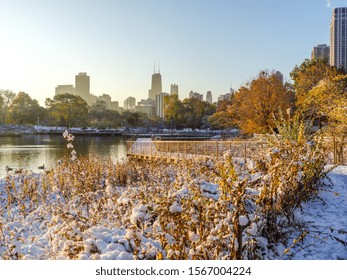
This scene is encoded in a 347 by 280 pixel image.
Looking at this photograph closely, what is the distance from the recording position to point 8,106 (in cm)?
6912

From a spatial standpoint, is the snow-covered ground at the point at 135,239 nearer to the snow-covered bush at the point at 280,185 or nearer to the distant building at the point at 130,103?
the snow-covered bush at the point at 280,185

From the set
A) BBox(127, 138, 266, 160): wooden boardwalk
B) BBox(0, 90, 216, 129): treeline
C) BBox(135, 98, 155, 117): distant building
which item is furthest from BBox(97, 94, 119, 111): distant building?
BBox(127, 138, 266, 160): wooden boardwalk

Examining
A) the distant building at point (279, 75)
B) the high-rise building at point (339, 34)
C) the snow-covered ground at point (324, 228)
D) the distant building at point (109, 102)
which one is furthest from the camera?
the distant building at point (109, 102)

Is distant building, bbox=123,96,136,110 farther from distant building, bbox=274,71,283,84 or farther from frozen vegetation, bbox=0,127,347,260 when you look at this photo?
frozen vegetation, bbox=0,127,347,260

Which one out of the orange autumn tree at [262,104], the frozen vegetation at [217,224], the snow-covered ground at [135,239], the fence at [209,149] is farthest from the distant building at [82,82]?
the snow-covered ground at [135,239]

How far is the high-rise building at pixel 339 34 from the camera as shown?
10992mm

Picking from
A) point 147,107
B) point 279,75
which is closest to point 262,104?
point 279,75

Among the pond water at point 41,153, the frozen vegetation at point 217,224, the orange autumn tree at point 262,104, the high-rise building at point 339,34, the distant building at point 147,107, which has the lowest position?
the pond water at point 41,153

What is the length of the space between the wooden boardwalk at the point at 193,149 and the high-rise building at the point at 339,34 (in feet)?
17.2

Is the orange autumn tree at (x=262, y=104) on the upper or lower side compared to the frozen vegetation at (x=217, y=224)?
upper

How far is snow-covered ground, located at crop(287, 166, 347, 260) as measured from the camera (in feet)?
12.7

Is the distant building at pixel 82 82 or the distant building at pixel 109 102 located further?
the distant building at pixel 109 102

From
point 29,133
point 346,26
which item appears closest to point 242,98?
point 346,26

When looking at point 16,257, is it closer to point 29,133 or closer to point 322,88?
point 322,88
